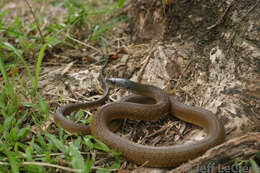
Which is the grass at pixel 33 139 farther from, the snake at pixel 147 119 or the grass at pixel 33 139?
the snake at pixel 147 119

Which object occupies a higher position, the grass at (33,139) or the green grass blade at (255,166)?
the green grass blade at (255,166)

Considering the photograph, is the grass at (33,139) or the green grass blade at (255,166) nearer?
the green grass blade at (255,166)

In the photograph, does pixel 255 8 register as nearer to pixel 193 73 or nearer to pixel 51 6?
pixel 193 73

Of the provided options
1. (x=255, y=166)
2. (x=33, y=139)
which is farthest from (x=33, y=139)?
(x=255, y=166)

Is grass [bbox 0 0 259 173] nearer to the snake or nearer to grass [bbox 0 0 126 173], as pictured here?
grass [bbox 0 0 126 173]

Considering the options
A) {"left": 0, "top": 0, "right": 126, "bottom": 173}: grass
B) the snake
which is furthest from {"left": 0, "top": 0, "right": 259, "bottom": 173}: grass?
the snake

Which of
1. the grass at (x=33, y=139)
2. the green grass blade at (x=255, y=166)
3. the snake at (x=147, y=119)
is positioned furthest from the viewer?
the snake at (x=147, y=119)

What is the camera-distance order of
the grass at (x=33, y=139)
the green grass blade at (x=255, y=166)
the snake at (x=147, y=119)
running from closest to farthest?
1. the green grass blade at (x=255, y=166)
2. the grass at (x=33, y=139)
3. the snake at (x=147, y=119)

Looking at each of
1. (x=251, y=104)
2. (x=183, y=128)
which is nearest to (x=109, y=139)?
(x=183, y=128)

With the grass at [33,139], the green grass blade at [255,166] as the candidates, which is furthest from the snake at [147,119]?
the green grass blade at [255,166]
